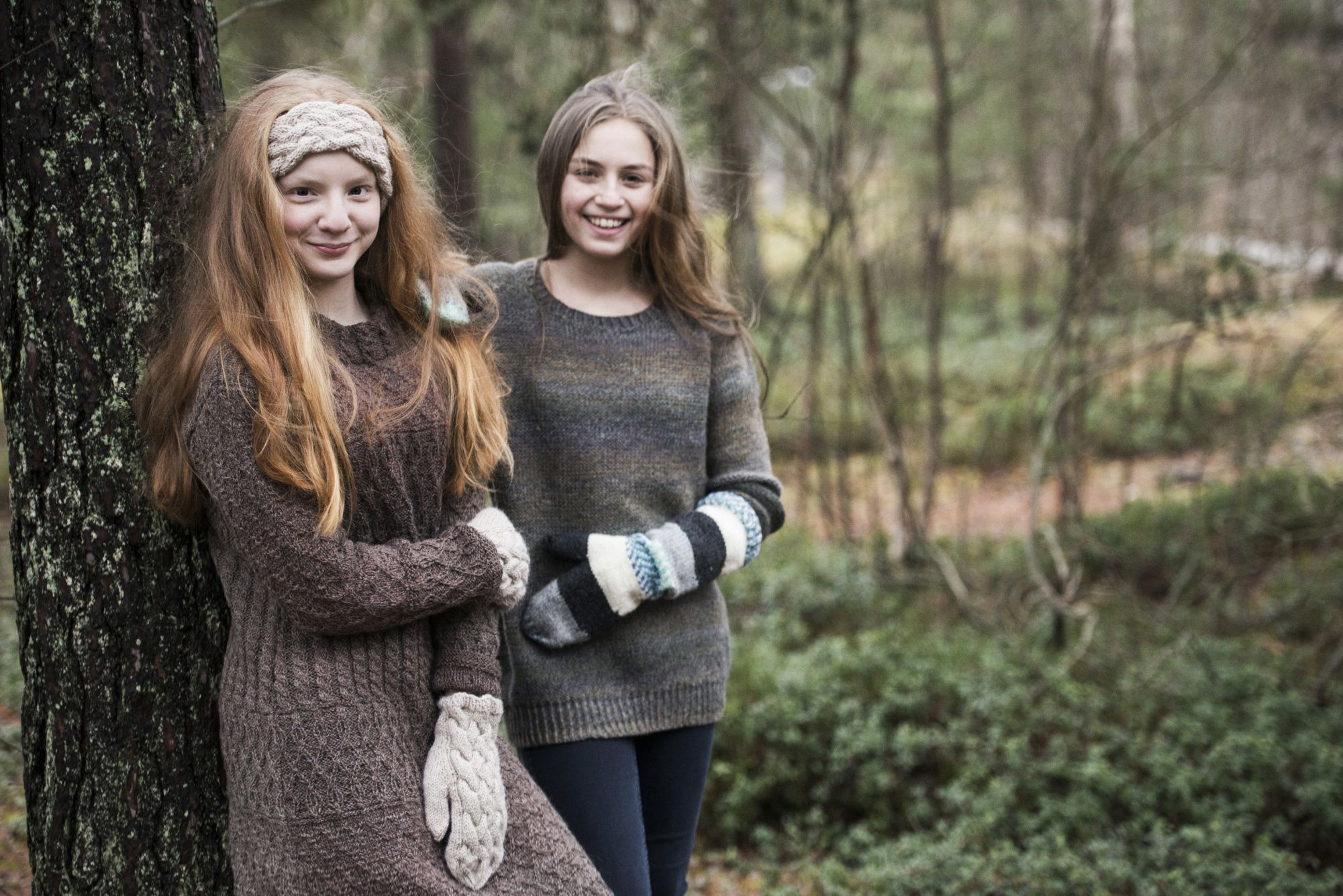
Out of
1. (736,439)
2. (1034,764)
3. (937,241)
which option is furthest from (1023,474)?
(736,439)

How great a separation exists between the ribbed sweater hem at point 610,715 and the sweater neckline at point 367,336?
0.86 m

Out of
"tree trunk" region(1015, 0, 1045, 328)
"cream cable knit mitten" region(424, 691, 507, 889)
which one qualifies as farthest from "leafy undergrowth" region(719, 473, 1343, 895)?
"tree trunk" region(1015, 0, 1045, 328)

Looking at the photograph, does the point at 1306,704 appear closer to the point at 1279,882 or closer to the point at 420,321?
the point at 1279,882

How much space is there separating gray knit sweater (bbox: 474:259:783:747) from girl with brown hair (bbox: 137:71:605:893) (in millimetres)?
322

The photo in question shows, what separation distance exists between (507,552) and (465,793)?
0.44m

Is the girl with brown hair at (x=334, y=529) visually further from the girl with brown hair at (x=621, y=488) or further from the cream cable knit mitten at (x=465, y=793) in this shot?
the girl with brown hair at (x=621, y=488)

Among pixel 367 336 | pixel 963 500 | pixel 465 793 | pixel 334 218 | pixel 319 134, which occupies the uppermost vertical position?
pixel 319 134

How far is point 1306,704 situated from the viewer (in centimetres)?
450

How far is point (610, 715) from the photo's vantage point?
2.38m

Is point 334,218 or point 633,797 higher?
point 334,218

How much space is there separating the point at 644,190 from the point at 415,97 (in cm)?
193

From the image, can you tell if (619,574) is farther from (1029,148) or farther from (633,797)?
(1029,148)

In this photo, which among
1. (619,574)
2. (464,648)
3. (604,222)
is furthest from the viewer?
(604,222)

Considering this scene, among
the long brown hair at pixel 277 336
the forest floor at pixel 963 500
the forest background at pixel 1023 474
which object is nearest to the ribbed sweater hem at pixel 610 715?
the long brown hair at pixel 277 336
